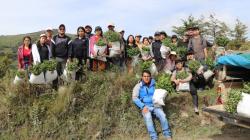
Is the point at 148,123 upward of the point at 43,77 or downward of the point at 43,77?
downward

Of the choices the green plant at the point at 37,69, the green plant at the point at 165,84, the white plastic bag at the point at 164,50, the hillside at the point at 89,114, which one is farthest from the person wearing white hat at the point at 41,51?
the white plastic bag at the point at 164,50

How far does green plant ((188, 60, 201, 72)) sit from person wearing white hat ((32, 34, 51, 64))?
A: 3.33 m

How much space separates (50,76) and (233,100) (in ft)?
13.3

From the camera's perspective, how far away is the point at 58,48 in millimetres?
9484

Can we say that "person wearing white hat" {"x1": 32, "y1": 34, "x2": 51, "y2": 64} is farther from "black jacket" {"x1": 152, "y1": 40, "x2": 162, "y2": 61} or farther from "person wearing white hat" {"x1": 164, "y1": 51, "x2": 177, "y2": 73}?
"person wearing white hat" {"x1": 164, "y1": 51, "x2": 177, "y2": 73}

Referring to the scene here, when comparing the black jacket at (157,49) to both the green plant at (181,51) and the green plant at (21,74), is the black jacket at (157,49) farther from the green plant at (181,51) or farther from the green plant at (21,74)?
the green plant at (21,74)

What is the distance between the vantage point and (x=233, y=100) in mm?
7027

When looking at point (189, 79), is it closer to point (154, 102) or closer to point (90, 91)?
point (154, 102)

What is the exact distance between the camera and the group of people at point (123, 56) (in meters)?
8.85

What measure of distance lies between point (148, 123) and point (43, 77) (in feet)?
8.15

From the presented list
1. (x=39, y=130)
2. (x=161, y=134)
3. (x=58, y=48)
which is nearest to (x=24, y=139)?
(x=39, y=130)

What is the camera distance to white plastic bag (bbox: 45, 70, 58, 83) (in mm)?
8943

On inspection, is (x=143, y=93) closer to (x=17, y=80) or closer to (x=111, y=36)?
(x=111, y=36)

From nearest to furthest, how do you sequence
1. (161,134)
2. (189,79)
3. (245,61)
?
(245,61)
(161,134)
(189,79)
